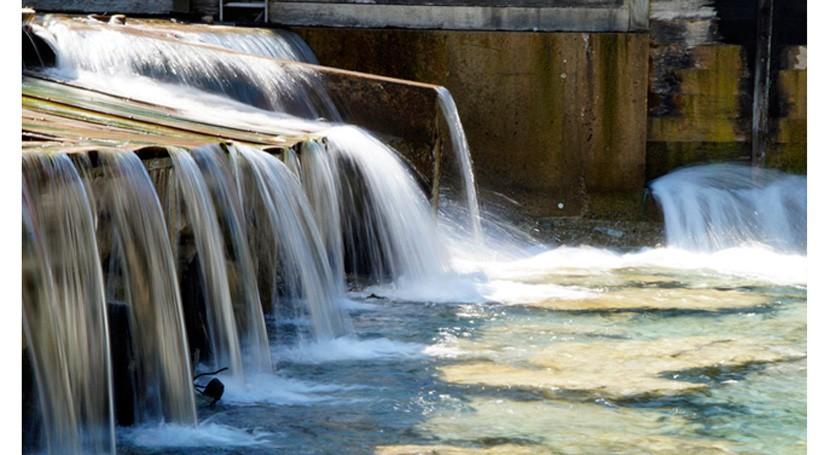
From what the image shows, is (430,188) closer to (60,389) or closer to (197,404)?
(197,404)

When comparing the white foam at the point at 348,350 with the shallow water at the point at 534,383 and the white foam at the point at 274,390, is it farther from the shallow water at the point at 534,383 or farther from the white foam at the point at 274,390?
the white foam at the point at 274,390

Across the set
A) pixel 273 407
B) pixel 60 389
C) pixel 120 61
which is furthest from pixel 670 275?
pixel 60 389

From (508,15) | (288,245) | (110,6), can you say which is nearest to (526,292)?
(288,245)

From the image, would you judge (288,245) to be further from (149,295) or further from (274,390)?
(149,295)

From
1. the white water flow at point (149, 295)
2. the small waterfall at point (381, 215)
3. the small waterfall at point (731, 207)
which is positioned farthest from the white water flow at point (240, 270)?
the small waterfall at point (731, 207)

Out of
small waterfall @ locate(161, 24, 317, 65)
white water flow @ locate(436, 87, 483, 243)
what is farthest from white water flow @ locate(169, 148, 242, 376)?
small waterfall @ locate(161, 24, 317, 65)

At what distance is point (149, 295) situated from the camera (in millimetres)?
5430

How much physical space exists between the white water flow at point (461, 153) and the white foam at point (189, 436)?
481 centimetres

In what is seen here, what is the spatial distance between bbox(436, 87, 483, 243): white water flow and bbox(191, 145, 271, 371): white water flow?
3598mm

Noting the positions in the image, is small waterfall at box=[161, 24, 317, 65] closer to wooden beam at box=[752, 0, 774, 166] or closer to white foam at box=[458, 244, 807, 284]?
white foam at box=[458, 244, 807, 284]

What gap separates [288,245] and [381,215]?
74.1 inches

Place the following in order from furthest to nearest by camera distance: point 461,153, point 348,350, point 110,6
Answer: point 110,6 < point 461,153 < point 348,350

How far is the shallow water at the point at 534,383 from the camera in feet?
17.9

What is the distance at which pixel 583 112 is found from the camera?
1204 centimetres
